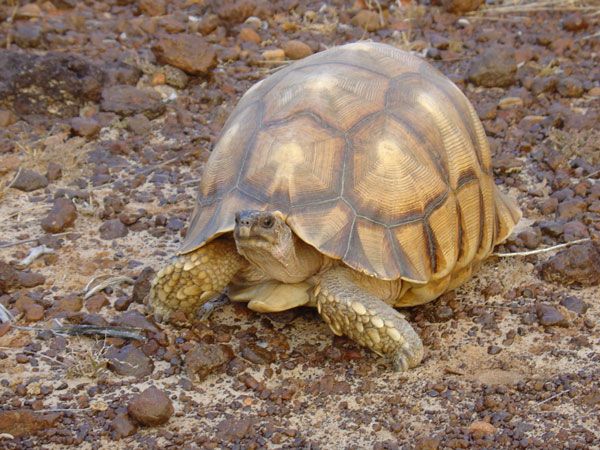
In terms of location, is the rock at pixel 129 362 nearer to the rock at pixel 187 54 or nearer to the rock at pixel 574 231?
the rock at pixel 574 231

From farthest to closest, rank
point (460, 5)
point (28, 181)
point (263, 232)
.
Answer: point (460, 5) < point (28, 181) < point (263, 232)

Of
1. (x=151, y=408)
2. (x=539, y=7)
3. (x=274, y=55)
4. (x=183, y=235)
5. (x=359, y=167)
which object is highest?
(x=359, y=167)

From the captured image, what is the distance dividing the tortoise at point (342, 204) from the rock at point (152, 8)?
124 inches

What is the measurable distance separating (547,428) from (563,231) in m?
1.55

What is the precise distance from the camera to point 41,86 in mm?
5684

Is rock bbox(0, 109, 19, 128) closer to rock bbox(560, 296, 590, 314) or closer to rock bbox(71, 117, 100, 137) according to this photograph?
rock bbox(71, 117, 100, 137)

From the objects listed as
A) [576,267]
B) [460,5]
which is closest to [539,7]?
[460,5]

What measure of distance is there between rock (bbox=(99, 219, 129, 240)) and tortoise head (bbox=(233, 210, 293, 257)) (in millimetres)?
1236

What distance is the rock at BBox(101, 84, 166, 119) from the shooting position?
574 cm

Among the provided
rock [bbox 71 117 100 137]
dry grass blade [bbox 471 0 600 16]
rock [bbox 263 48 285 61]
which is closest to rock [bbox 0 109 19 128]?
rock [bbox 71 117 100 137]

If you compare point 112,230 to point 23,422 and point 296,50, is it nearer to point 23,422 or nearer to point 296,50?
point 23,422

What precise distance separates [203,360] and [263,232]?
0.56 m

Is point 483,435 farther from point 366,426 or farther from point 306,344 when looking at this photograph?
point 306,344

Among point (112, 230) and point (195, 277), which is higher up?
point (195, 277)
